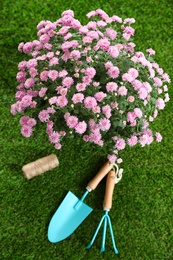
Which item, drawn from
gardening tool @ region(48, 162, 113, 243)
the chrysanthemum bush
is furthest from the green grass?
the chrysanthemum bush

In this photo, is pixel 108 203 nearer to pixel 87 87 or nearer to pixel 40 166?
pixel 40 166

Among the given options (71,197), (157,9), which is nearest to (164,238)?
(71,197)

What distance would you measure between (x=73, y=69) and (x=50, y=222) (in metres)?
0.87

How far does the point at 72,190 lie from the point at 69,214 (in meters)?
0.15

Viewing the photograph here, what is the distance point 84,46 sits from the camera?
64.3 inches

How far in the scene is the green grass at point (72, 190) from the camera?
75.3 inches

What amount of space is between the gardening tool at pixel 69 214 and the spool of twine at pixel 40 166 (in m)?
0.19

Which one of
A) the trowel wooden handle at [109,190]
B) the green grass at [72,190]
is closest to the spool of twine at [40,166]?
the green grass at [72,190]

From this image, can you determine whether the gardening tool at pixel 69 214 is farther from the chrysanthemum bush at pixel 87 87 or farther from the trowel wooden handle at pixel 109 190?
the chrysanthemum bush at pixel 87 87

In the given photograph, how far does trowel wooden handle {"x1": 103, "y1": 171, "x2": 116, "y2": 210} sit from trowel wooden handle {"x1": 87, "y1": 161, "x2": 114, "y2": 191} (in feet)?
0.11

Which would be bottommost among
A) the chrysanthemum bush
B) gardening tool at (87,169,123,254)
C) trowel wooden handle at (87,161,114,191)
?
gardening tool at (87,169,123,254)

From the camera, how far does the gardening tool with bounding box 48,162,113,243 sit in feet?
6.24

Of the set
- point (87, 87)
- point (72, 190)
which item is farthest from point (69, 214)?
point (87, 87)

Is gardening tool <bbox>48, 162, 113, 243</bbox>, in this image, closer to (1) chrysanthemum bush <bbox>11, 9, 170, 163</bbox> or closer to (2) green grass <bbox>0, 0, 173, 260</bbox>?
(2) green grass <bbox>0, 0, 173, 260</bbox>
